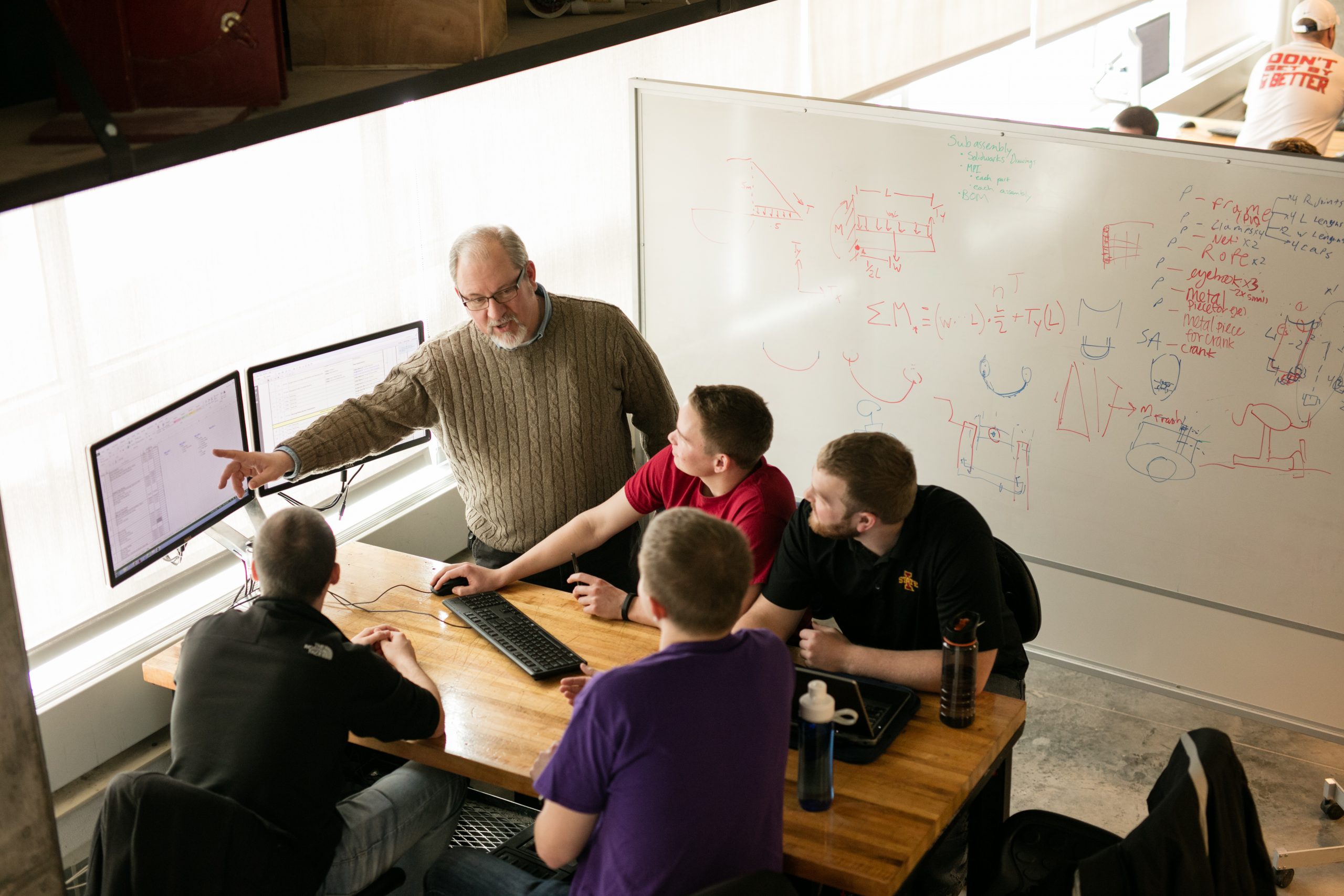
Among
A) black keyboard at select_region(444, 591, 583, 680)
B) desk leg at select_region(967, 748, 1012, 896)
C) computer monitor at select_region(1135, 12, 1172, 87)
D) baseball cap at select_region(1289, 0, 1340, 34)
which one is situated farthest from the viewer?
computer monitor at select_region(1135, 12, 1172, 87)

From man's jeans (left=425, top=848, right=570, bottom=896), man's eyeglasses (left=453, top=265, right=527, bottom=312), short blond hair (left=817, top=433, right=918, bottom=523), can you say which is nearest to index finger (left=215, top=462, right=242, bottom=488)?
man's eyeglasses (left=453, top=265, right=527, bottom=312)

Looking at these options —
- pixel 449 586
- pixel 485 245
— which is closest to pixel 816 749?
pixel 449 586

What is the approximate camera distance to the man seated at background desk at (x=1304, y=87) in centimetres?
644

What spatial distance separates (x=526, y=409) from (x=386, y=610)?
0.67 meters

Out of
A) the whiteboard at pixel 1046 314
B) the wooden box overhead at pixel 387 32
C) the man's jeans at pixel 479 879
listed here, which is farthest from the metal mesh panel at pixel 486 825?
the wooden box overhead at pixel 387 32

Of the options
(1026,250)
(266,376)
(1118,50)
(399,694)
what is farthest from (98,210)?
(1118,50)

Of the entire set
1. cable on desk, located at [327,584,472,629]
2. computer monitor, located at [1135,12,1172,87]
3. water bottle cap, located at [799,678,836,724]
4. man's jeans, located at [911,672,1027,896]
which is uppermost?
computer monitor, located at [1135,12,1172,87]

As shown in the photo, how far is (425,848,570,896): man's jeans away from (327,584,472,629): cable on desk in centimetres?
59

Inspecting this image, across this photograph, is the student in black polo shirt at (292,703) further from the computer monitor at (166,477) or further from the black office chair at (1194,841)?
the black office chair at (1194,841)

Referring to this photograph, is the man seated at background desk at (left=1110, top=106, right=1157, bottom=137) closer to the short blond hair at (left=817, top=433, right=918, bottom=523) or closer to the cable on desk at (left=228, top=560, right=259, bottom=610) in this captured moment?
the short blond hair at (left=817, top=433, right=918, bottom=523)

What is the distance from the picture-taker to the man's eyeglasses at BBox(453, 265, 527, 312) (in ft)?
10.1

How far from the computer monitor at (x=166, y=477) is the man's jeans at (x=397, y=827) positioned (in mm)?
763

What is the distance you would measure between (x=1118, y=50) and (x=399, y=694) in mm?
7692

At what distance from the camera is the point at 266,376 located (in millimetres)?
3066
